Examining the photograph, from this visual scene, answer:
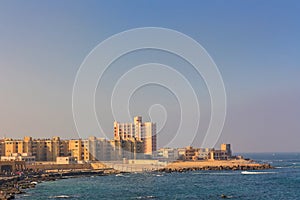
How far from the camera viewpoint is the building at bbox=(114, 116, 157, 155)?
4316 inches

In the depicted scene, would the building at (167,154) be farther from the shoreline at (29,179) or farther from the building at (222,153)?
the shoreline at (29,179)

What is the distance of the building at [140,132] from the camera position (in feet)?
360

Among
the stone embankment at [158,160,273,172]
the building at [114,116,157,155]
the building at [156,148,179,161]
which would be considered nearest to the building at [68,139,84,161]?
the stone embankment at [158,160,273,172]

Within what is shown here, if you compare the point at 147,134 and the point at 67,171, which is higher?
the point at 147,134

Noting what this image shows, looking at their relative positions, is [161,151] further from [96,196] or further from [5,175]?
[96,196]

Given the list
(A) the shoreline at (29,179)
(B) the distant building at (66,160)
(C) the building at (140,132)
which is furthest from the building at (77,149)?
(C) the building at (140,132)

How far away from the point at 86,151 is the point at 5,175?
945 inches

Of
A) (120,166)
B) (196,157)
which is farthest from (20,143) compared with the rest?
(196,157)

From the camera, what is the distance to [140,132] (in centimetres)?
11262

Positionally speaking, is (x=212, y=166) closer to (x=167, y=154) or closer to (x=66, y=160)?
(x=167, y=154)

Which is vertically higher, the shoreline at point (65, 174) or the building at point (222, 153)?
the building at point (222, 153)

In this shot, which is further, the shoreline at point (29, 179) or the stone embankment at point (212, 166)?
the stone embankment at point (212, 166)

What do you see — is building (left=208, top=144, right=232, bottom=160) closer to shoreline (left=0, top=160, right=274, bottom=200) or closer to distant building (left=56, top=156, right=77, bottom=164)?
shoreline (left=0, top=160, right=274, bottom=200)

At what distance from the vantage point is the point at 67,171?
7394 centimetres
